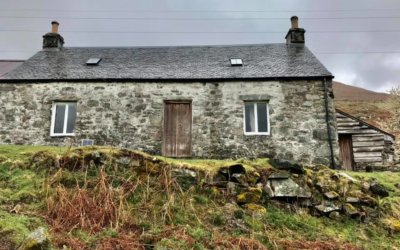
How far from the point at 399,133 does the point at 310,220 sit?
2223 cm

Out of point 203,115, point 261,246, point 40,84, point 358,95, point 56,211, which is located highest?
point 358,95

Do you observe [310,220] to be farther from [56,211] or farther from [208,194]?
[56,211]

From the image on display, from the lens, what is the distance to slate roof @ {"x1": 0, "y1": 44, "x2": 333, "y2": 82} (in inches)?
639

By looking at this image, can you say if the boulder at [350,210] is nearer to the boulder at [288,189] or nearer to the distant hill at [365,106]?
the boulder at [288,189]

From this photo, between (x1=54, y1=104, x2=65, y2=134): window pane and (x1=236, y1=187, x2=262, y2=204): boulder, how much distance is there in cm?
904

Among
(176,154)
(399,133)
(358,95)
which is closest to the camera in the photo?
(176,154)

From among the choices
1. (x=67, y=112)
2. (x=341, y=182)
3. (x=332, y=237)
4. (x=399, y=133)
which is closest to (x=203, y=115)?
(x=67, y=112)

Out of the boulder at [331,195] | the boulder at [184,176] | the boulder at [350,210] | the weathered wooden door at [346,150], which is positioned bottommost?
the boulder at [350,210]

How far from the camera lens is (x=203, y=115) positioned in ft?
51.2

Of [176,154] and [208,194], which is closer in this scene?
[208,194]

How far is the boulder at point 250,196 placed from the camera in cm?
946

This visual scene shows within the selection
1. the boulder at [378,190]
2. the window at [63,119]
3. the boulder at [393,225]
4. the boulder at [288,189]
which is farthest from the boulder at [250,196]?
the window at [63,119]

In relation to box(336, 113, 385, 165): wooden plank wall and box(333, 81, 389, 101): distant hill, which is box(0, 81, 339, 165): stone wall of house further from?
box(333, 81, 389, 101): distant hill

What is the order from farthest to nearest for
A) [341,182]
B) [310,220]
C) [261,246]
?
[341,182]
[310,220]
[261,246]
